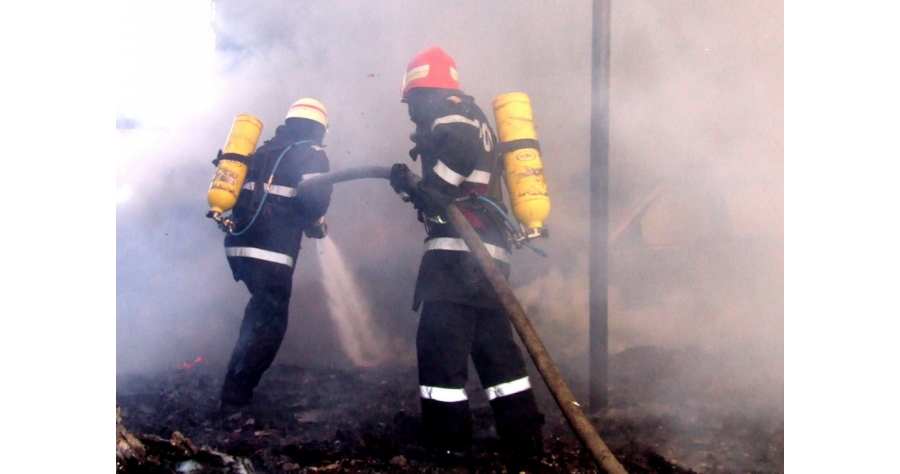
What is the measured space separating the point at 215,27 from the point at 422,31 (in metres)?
1.13

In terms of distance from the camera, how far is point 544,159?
11.1 ft

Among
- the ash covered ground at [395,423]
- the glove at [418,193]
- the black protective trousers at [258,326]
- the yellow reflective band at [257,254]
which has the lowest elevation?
the ash covered ground at [395,423]

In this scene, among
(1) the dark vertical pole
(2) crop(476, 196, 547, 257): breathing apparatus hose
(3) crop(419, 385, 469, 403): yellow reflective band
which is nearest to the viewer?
(3) crop(419, 385, 469, 403): yellow reflective band

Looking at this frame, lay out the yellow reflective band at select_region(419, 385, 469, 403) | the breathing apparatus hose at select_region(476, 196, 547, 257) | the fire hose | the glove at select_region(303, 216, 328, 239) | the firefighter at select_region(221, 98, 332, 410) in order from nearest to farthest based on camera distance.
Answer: the fire hose
the yellow reflective band at select_region(419, 385, 469, 403)
the breathing apparatus hose at select_region(476, 196, 547, 257)
the firefighter at select_region(221, 98, 332, 410)
the glove at select_region(303, 216, 328, 239)

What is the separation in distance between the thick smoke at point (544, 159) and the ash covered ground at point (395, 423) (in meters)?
0.13

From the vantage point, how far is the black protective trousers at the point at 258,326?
315 centimetres

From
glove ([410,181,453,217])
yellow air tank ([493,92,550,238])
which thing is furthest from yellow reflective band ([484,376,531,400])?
glove ([410,181,453,217])

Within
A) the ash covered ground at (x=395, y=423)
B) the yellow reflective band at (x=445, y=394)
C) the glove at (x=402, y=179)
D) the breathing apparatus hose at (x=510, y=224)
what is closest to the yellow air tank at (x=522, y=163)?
the breathing apparatus hose at (x=510, y=224)

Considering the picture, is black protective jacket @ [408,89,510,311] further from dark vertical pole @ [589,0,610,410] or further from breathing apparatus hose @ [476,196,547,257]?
dark vertical pole @ [589,0,610,410]

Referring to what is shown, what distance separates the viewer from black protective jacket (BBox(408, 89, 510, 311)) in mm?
2619

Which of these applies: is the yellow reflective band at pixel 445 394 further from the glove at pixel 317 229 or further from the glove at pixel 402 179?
the glove at pixel 317 229

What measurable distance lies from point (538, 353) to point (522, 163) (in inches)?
33.8

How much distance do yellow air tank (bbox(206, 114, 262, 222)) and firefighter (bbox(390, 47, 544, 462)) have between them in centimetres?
94
